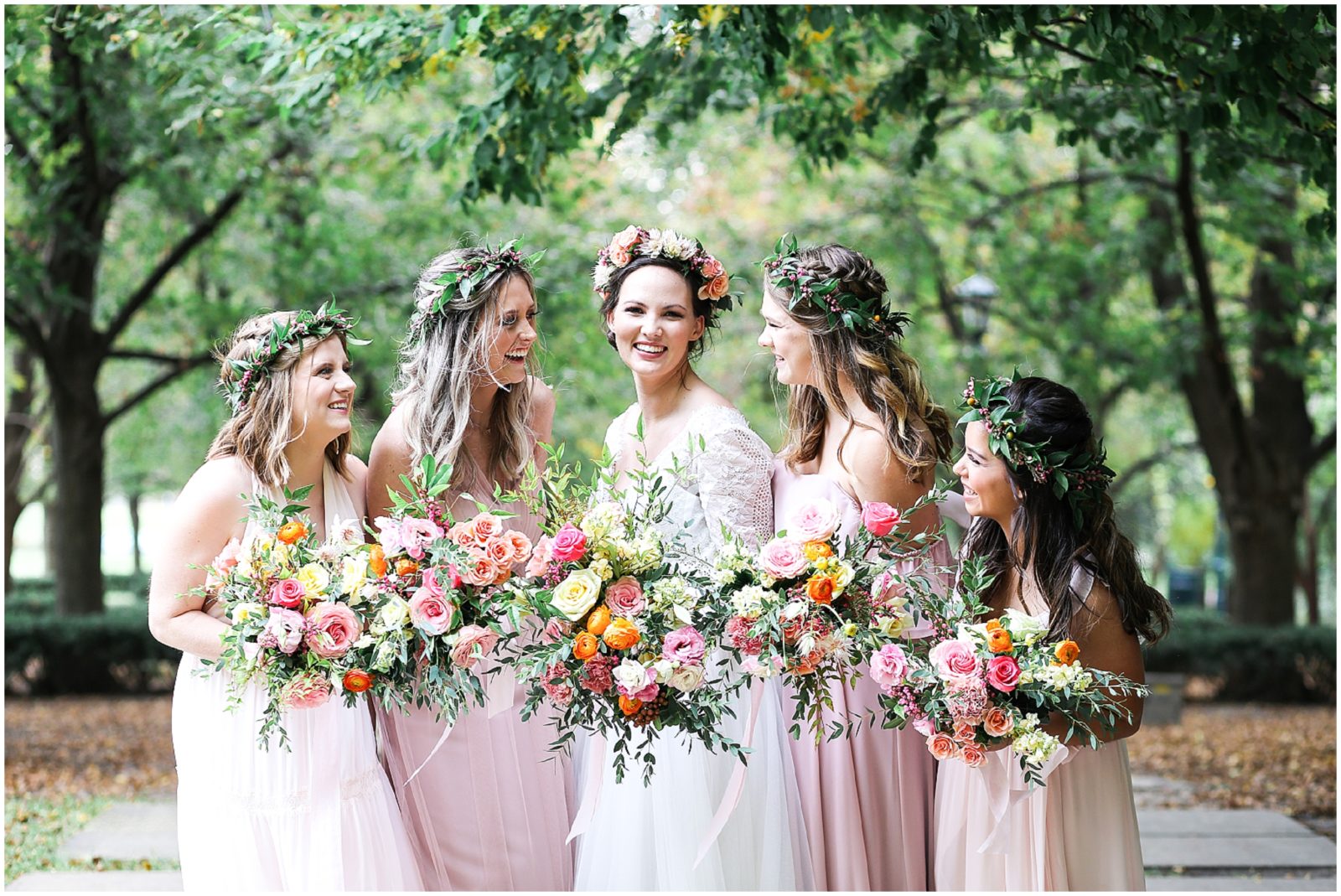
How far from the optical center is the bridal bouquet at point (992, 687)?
3316 millimetres

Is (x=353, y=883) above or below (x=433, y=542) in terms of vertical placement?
below

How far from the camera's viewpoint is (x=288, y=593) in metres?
3.35

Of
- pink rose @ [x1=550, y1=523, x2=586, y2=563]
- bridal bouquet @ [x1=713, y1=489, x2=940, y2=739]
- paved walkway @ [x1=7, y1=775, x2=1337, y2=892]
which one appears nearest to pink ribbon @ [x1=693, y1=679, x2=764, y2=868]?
bridal bouquet @ [x1=713, y1=489, x2=940, y2=739]

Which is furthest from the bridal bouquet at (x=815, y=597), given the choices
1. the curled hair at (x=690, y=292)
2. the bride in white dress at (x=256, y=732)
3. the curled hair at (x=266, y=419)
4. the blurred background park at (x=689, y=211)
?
the blurred background park at (x=689, y=211)

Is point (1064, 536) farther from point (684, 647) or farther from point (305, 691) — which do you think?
point (305, 691)

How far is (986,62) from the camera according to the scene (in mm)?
6445

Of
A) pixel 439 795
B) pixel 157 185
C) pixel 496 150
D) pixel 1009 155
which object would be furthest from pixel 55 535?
pixel 1009 155

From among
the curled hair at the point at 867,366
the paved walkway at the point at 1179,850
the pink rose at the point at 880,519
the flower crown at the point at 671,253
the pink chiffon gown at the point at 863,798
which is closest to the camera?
the pink rose at the point at 880,519

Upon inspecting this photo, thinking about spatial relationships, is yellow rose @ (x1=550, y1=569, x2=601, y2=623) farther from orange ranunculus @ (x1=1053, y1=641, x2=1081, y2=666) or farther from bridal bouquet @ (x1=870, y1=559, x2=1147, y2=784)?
orange ranunculus @ (x1=1053, y1=641, x2=1081, y2=666)

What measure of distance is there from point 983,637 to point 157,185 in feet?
30.4

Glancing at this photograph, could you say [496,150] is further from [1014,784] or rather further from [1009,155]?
[1009,155]

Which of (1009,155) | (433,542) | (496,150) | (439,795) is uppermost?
(1009,155)

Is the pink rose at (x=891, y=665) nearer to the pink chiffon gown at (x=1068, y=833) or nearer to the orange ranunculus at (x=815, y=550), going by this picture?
the orange ranunculus at (x=815, y=550)

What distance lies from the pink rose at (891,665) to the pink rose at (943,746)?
176 mm
